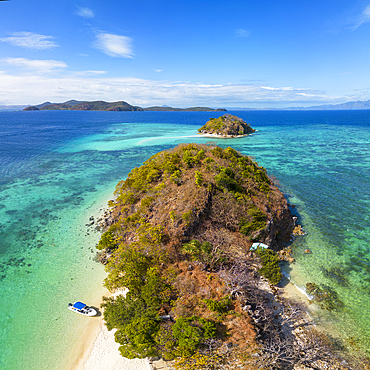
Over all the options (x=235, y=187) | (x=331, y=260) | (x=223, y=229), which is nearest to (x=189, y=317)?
→ (x=223, y=229)

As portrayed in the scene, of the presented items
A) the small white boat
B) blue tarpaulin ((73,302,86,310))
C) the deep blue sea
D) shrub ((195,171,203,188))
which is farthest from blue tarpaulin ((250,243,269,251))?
blue tarpaulin ((73,302,86,310))

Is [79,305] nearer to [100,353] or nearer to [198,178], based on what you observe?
[100,353]

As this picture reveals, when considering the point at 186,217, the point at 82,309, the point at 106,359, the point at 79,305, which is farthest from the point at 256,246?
the point at 79,305

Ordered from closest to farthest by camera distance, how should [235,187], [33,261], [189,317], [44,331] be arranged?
1. [189,317]
2. [44,331]
3. [33,261]
4. [235,187]

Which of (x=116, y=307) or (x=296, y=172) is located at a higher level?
(x=296, y=172)


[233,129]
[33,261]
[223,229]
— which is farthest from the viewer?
[233,129]

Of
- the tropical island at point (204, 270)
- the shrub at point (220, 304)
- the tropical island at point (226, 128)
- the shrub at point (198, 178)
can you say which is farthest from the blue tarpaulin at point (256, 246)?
the tropical island at point (226, 128)

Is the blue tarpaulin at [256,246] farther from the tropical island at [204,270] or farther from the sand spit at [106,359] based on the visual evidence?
the sand spit at [106,359]

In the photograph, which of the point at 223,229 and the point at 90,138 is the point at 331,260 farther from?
the point at 90,138
